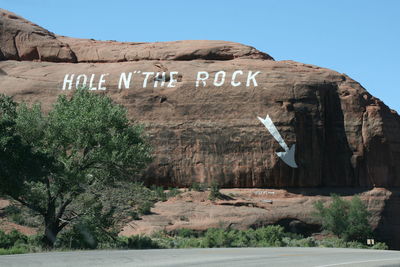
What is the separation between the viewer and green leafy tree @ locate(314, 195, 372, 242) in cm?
4237

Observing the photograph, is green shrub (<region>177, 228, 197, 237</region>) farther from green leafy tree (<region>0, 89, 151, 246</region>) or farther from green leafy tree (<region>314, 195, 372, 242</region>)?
green leafy tree (<region>0, 89, 151, 246</region>)

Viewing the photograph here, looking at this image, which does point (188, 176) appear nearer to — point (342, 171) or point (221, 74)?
point (221, 74)

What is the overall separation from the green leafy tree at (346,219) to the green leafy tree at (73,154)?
2004 cm

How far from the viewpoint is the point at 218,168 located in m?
48.7

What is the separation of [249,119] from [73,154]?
82.2 ft

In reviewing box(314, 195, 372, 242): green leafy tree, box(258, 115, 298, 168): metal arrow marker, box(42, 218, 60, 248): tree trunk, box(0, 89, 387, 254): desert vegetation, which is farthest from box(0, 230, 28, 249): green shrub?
box(258, 115, 298, 168): metal arrow marker

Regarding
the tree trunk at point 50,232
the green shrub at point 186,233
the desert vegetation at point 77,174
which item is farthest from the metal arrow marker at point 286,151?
the tree trunk at point 50,232

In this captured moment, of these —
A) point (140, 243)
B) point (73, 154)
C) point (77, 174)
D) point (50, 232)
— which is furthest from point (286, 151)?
point (50, 232)

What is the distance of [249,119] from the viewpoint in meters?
48.8

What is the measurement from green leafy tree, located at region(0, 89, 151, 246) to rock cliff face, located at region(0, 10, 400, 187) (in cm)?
2229

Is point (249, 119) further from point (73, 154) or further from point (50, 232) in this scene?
point (50, 232)

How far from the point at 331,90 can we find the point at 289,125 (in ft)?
17.3

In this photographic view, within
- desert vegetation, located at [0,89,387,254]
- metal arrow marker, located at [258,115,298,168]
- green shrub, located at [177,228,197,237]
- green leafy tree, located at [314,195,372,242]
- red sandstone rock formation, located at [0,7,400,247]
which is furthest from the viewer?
red sandstone rock formation, located at [0,7,400,247]

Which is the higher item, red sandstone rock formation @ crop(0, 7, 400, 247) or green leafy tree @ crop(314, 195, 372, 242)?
red sandstone rock formation @ crop(0, 7, 400, 247)
